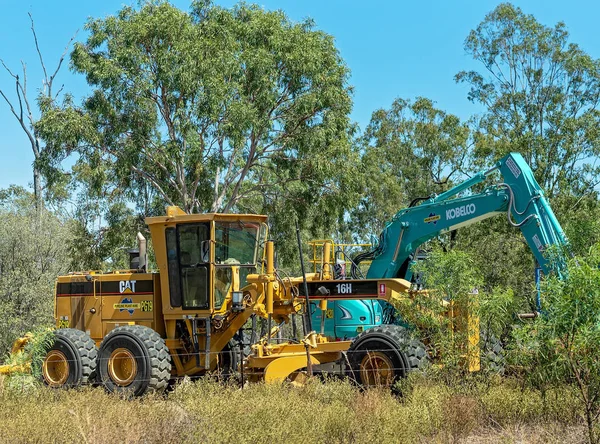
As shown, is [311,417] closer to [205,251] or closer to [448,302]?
[448,302]

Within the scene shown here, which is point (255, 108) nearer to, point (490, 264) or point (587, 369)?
point (490, 264)

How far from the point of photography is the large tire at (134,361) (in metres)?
12.1

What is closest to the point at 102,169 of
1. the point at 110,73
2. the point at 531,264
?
the point at 110,73


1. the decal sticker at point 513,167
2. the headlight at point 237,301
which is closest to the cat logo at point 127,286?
the headlight at point 237,301

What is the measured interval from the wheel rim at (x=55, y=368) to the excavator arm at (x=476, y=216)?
18.3ft

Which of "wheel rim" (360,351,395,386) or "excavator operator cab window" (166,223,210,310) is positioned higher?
"excavator operator cab window" (166,223,210,310)

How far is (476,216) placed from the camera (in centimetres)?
1284

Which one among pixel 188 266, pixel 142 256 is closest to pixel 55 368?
pixel 142 256

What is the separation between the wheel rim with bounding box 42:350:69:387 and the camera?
12.8 meters

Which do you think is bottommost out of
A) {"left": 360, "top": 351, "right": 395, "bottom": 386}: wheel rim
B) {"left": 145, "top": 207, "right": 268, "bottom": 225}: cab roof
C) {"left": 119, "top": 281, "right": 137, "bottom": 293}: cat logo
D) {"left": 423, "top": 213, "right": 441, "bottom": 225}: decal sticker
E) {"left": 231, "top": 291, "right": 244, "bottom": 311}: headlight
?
{"left": 360, "top": 351, "right": 395, "bottom": 386}: wheel rim

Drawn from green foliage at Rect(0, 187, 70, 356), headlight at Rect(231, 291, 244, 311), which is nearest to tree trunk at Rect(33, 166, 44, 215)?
green foliage at Rect(0, 187, 70, 356)

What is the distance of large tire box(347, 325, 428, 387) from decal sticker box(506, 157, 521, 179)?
3101 mm

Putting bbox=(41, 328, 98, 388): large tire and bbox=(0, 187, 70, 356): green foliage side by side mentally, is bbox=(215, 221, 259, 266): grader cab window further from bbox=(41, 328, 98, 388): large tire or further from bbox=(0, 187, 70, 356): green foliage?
bbox=(0, 187, 70, 356): green foliage

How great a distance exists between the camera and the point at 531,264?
26.2 m
